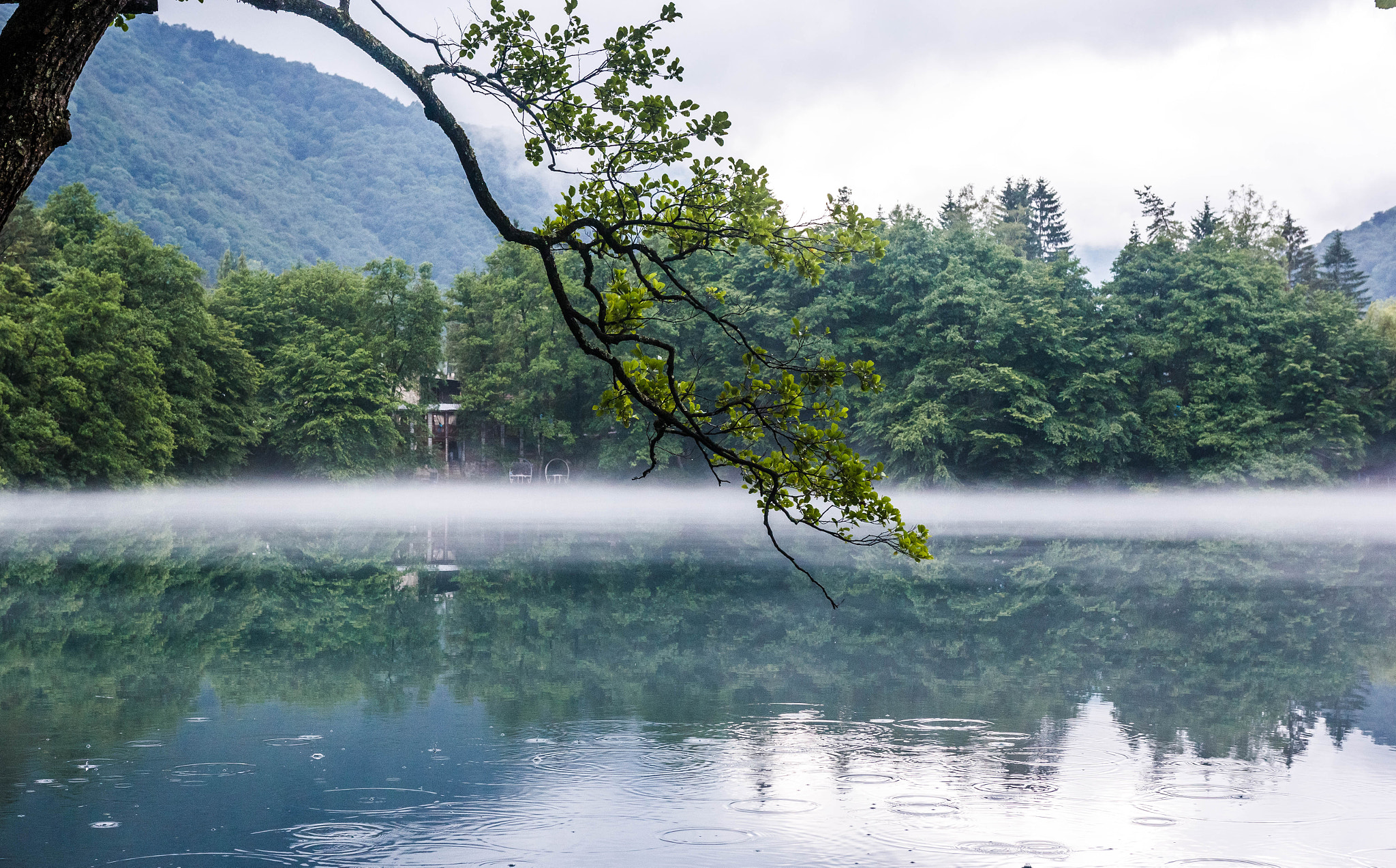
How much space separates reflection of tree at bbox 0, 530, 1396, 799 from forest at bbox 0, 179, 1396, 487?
20207 millimetres

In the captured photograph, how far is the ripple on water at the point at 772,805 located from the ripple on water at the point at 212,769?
10.7 ft

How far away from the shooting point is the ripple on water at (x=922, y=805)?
6711 mm

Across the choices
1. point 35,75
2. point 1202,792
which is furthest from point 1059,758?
point 35,75

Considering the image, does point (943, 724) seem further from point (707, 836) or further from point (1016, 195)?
point (1016, 195)

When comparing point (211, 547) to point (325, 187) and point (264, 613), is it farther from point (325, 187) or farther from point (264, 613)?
point (325, 187)

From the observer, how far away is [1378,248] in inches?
5994

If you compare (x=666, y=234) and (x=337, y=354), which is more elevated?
(x=337, y=354)

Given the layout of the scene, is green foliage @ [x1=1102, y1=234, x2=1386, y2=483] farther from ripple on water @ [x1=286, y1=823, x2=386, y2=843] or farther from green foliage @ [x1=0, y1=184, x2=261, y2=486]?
ripple on water @ [x1=286, y1=823, x2=386, y2=843]

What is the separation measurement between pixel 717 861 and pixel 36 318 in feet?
128

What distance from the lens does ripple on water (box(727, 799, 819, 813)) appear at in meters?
6.71

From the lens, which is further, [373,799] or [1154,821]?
[373,799]

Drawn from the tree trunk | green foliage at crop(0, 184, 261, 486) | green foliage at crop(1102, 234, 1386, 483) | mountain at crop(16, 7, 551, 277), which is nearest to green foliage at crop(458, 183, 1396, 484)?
green foliage at crop(1102, 234, 1386, 483)

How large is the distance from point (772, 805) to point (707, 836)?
644 mm

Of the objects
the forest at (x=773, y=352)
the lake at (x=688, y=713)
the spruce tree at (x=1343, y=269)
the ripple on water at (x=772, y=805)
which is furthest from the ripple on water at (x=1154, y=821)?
the spruce tree at (x=1343, y=269)
